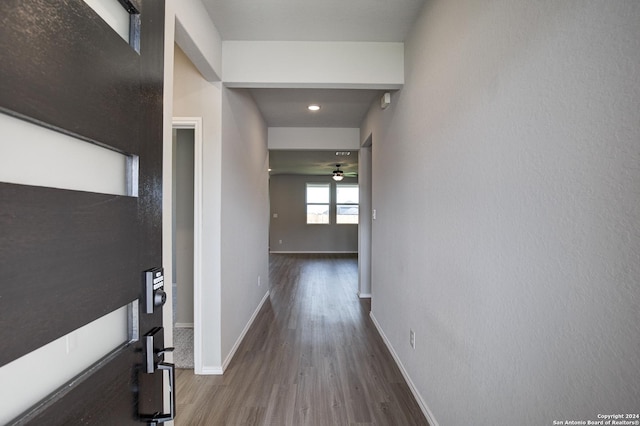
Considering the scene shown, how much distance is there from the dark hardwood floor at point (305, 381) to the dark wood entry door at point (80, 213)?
1.33 metres

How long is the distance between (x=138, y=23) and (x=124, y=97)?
250 millimetres

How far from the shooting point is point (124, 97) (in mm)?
799

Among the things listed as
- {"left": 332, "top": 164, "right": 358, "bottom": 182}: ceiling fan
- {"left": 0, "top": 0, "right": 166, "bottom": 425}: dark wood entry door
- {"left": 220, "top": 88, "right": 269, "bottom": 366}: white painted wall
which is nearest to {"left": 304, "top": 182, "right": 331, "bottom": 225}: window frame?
{"left": 332, "top": 164, "right": 358, "bottom": 182}: ceiling fan

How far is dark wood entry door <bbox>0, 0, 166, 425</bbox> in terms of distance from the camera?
0.52 metres

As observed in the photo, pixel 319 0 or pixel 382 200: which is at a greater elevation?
pixel 319 0

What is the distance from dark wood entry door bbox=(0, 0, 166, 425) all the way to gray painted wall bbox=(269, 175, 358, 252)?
8.93 meters

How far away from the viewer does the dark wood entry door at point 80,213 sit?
1.71 ft

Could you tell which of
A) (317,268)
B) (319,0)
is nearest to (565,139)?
(319,0)

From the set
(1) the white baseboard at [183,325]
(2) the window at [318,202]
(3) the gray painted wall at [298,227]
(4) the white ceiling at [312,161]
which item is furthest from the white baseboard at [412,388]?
(2) the window at [318,202]

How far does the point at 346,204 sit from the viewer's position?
32.9ft

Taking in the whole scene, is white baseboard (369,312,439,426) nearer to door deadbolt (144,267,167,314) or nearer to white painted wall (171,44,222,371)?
white painted wall (171,44,222,371)

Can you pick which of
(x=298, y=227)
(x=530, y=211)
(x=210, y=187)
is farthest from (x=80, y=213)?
(x=298, y=227)

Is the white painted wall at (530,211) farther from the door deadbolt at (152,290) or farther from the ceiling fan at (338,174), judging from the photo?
the ceiling fan at (338,174)

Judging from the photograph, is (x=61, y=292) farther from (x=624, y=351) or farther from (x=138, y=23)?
(x=624, y=351)
